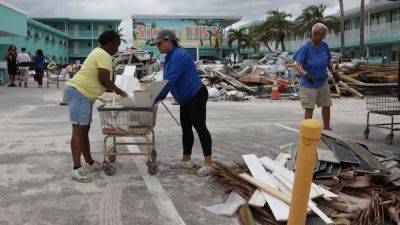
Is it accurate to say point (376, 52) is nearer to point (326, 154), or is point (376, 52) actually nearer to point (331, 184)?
point (326, 154)

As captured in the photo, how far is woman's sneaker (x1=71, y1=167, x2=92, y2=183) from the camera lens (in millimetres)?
5906

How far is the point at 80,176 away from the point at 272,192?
7.91 ft

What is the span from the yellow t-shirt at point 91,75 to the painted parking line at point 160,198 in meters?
1.22

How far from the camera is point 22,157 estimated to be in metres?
7.32

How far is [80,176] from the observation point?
5.93 meters

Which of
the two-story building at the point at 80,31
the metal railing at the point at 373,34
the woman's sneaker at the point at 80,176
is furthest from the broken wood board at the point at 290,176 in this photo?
the two-story building at the point at 80,31

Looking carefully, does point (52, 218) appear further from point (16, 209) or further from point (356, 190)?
point (356, 190)

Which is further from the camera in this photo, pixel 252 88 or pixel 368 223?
pixel 252 88

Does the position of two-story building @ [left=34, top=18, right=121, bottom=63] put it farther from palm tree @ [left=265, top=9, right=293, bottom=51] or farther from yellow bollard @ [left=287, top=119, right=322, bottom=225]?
yellow bollard @ [left=287, top=119, right=322, bottom=225]

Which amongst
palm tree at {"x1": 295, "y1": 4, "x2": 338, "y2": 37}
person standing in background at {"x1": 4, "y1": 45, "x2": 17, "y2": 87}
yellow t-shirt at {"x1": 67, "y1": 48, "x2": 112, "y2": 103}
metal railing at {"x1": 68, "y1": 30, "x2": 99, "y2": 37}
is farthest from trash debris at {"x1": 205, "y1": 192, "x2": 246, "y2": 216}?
metal railing at {"x1": 68, "y1": 30, "x2": 99, "y2": 37}

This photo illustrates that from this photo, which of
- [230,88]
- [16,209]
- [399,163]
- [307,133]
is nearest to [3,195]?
[16,209]

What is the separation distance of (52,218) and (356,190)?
318 cm

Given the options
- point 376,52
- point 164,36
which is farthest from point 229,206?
point 376,52

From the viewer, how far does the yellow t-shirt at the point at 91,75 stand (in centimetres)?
593
